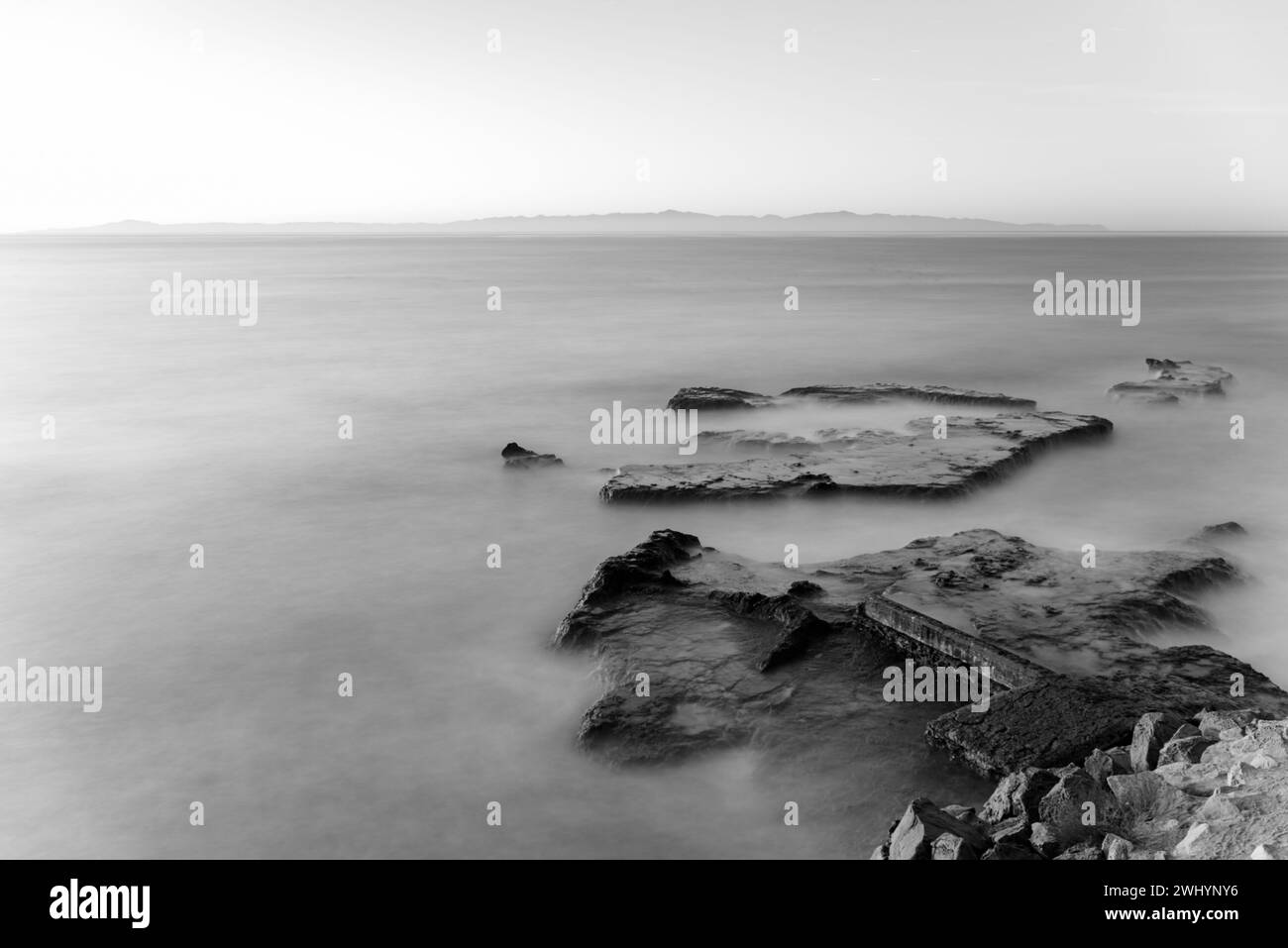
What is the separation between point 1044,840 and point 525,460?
11.3m

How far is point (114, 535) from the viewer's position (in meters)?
12.7

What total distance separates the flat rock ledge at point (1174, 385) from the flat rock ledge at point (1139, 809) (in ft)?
49.7

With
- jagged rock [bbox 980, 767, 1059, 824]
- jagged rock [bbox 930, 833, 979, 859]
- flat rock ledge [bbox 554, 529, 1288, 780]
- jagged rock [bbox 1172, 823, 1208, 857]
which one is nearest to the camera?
jagged rock [bbox 1172, 823, 1208, 857]

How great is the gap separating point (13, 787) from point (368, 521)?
6.25m

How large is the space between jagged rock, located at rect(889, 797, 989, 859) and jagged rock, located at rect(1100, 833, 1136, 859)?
0.56m

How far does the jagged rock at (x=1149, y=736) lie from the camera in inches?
243

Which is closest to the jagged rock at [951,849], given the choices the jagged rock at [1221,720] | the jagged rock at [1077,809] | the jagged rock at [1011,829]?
the jagged rock at [1011,829]

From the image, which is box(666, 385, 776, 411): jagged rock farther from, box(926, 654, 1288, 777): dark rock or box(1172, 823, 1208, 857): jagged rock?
box(1172, 823, 1208, 857): jagged rock

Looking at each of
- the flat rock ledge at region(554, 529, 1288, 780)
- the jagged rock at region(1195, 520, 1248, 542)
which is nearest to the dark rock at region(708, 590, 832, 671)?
the flat rock ledge at region(554, 529, 1288, 780)

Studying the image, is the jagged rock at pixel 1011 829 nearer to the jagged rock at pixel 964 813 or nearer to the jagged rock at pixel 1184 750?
the jagged rock at pixel 964 813

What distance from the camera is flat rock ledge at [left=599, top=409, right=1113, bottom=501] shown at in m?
13.1

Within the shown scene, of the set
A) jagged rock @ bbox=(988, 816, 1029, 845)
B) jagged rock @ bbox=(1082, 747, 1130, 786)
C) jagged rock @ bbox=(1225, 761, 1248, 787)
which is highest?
jagged rock @ bbox=(1225, 761, 1248, 787)

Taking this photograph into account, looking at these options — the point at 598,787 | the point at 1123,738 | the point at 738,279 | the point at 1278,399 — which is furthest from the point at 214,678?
the point at 738,279

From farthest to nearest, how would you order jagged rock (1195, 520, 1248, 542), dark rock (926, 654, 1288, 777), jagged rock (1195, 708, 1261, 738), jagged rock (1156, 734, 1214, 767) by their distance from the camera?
jagged rock (1195, 520, 1248, 542) < dark rock (926, 654, 1288, 777) < jagged rock (1195, 708, 1261, 738) < jagged rock (1156, 734, 1214, 767)
